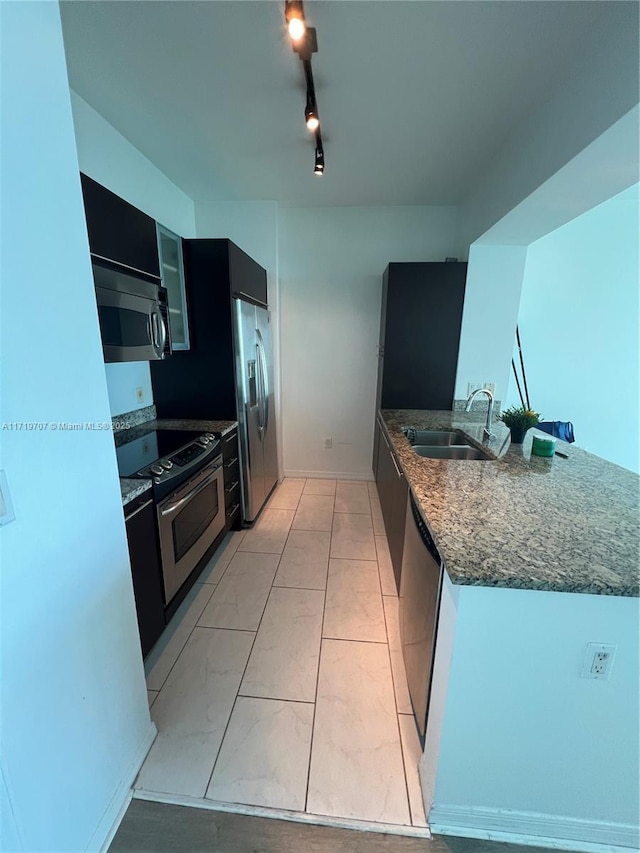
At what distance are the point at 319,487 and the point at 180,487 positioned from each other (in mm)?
2045

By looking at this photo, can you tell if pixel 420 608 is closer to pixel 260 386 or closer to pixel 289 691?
pixel 289 691

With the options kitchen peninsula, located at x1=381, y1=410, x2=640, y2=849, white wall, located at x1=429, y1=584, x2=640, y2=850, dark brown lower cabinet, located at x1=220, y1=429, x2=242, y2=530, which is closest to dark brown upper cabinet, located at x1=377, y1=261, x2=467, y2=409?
dark brown lower cabinet, located at x1=220, y1=429, x2=242, y2=530

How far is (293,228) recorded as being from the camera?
3281 millimetres

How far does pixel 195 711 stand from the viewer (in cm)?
143

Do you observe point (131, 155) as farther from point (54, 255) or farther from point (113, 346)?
point (54, 255)

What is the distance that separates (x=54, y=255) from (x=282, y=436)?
118 inches

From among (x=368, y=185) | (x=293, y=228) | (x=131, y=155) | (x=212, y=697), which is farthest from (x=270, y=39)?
(x=212, y=697)

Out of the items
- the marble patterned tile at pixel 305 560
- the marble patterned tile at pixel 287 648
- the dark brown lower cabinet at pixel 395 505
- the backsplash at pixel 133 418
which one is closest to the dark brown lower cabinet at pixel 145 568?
the marble patterned tile at pixel 287 648

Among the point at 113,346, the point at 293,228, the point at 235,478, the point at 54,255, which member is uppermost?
the point at 293,228

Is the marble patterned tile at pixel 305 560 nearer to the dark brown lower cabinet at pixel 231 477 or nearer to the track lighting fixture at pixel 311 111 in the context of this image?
the dark brown lower cabinet at pixel 231 477

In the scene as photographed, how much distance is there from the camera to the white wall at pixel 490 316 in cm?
265

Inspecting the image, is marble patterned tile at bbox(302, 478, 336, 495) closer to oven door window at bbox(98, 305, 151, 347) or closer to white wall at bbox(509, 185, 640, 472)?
white wall at bbox(509, 185, 640, 472)

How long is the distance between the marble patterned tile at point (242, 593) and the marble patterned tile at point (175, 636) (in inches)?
2.1

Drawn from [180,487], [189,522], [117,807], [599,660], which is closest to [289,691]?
[117,807]
